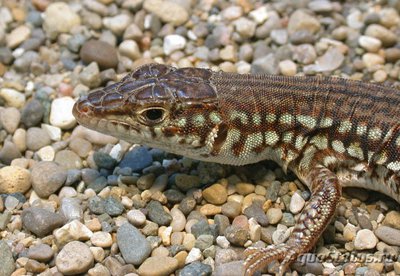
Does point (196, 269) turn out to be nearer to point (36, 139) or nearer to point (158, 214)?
point (158, 214)

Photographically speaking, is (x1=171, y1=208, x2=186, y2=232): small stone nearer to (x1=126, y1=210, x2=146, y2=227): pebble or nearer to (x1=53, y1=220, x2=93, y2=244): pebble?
(x1=126, y1=210, x2=146, y2=227): pebble

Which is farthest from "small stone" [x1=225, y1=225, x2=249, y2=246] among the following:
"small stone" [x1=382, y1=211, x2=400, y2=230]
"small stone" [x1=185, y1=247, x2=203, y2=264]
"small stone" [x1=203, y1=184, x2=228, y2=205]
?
"small stone" [x1=382, y1=211, x2=400, y2=230]

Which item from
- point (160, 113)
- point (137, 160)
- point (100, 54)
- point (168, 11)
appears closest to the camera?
point (160, 113)

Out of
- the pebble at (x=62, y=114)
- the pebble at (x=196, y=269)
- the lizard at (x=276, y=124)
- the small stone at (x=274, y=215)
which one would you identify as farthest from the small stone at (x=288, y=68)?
the pebble at (x=196, y=269)

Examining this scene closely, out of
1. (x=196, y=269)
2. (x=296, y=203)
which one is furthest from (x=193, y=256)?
(x=296, y=203)

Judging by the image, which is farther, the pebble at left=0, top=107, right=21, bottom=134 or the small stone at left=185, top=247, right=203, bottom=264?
the pebble at left=0, top=107, right=21, bottom=134

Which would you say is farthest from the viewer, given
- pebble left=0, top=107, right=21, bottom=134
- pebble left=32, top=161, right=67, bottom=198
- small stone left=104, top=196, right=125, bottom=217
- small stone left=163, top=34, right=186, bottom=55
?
small stone left=163, top=34, right=186, bottom=55

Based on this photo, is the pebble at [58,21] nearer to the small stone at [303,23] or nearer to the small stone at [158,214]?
the small stone at [303,23]
